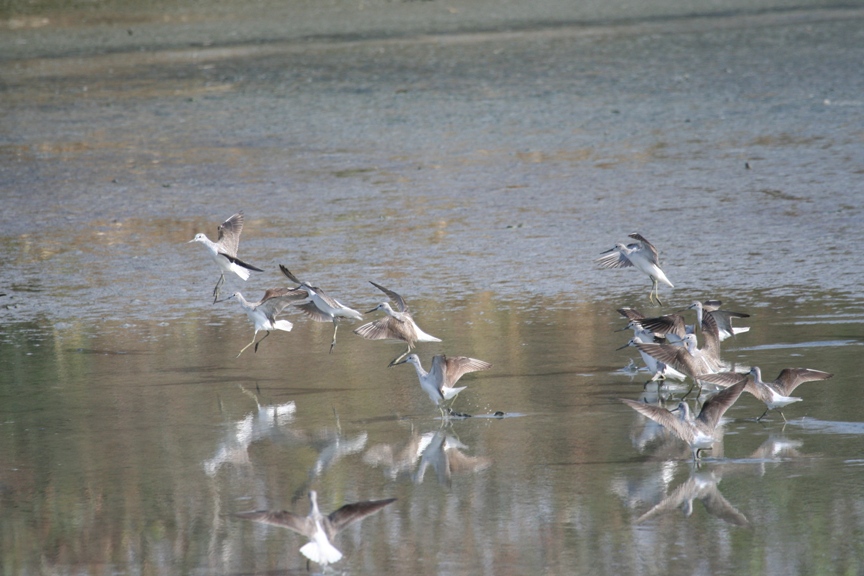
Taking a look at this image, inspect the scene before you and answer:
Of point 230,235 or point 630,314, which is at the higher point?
point 230,235

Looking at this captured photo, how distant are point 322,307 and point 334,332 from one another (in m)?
0.18

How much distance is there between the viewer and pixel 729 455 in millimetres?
6133

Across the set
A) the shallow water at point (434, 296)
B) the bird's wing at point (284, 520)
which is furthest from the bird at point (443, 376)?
the bird's wing at point (284, 520)

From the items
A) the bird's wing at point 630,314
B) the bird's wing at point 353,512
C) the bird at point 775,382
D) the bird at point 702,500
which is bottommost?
the bird at point 702,500

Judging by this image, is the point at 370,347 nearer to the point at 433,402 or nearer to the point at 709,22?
the point at 433,402

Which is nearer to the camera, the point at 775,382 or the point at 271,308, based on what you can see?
the point at 775,382

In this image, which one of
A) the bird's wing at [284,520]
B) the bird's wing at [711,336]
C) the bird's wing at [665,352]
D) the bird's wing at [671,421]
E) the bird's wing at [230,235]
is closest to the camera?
the bird's wing at [284,520]

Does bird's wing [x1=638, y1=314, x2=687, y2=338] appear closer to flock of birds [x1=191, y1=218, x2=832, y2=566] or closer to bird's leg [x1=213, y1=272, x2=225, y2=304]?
flock of birds [x1=191, y1=218, x2=832, y2=566]

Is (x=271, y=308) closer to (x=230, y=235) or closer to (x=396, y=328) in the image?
(x=396, y=328)

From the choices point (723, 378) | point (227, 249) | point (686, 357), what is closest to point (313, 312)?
point (227, 249)

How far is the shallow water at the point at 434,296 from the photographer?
546 centimetres

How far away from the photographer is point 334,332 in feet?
27.9

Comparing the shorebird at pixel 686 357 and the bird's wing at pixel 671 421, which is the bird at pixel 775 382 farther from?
the bird's wing at pixel 671 421

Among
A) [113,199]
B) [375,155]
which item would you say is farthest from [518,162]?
[113,199]
